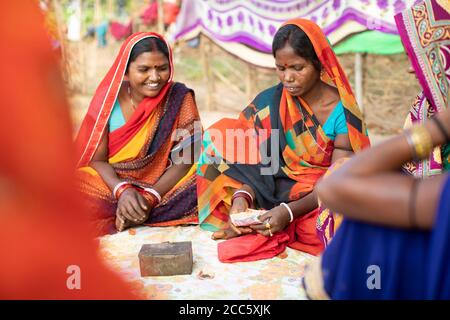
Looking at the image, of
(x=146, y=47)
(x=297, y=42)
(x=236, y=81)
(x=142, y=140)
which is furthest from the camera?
(x=236, y=81)

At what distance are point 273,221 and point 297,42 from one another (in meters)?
1.10

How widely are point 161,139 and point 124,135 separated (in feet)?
0.85

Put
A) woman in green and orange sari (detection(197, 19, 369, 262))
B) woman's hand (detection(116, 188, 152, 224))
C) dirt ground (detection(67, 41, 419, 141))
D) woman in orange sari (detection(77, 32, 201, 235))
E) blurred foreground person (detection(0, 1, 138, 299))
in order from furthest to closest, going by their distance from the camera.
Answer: dirt ground (detection(67, 41, 419, 141)) < woman in orange sari (detection(77, 32, 201, 235)) < woman's hand (detection(116, 188, 152, 224)) < woman in green and orange sari (detection(197, 19, 369, 262)) < blurred foreground person (detection(0, 1, 138, 299))

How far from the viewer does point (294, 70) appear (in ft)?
11.1

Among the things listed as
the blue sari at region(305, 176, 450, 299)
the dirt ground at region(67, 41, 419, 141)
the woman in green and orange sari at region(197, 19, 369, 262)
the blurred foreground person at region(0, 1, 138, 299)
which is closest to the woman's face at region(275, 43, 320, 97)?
the woman in green and orange sari at region(197, 19, 369, 262)

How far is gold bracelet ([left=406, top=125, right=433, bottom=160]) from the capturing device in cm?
153

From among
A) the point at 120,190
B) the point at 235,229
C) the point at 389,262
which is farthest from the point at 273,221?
the point at 389,262

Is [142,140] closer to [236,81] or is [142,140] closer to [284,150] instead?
[284,150]

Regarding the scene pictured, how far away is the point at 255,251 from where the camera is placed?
3.23 metres

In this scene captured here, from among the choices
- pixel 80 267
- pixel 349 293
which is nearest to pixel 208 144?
pixel 349 293

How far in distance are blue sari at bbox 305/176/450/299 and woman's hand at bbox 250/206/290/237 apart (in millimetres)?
1412

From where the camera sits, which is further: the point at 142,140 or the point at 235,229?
the point at 142,140

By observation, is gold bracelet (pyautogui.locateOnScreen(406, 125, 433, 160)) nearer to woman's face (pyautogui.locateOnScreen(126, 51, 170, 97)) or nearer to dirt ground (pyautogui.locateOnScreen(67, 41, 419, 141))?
woman's face (pyautogui.locateOnScreen(126, 51, 170, 97))
